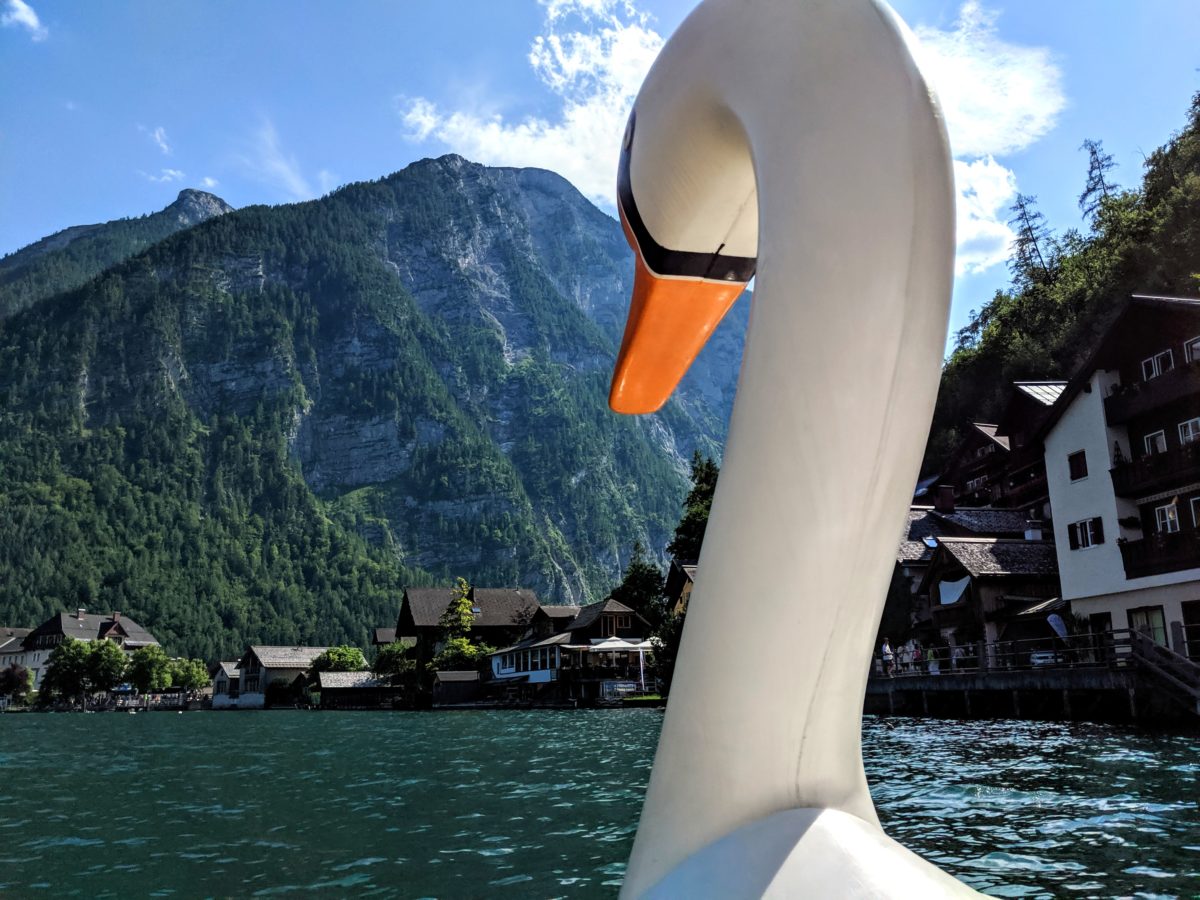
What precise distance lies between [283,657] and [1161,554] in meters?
75.6

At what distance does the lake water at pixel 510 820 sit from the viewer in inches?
223

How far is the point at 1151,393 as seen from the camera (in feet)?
65.5

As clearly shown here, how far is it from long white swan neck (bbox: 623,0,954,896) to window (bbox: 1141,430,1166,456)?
22.4 m

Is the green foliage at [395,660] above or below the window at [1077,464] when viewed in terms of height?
below

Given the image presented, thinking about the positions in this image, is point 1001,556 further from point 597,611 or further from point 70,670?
point 70,670

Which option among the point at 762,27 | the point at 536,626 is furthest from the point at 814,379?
the point at 536,626

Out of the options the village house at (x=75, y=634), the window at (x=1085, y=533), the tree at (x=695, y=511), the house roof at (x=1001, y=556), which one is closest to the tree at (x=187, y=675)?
the village house at (x=75, y=634)

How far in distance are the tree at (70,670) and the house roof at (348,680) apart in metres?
→ 21.1

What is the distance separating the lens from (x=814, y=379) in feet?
4.48

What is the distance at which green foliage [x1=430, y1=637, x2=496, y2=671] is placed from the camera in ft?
183

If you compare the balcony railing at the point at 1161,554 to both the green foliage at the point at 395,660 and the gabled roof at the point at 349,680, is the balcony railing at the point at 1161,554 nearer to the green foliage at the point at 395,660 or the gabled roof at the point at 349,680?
the green foliage at the point at 395,660

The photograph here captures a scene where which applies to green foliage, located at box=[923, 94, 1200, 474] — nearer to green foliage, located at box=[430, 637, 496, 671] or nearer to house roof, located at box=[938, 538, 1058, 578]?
house roof, located at box=[938, 538, 1058, 578]

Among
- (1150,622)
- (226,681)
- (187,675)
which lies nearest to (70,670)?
(187,675)

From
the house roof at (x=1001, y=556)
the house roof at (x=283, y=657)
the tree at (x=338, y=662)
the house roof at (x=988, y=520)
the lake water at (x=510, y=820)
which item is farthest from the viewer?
the house roof at (x=283, y=657)
